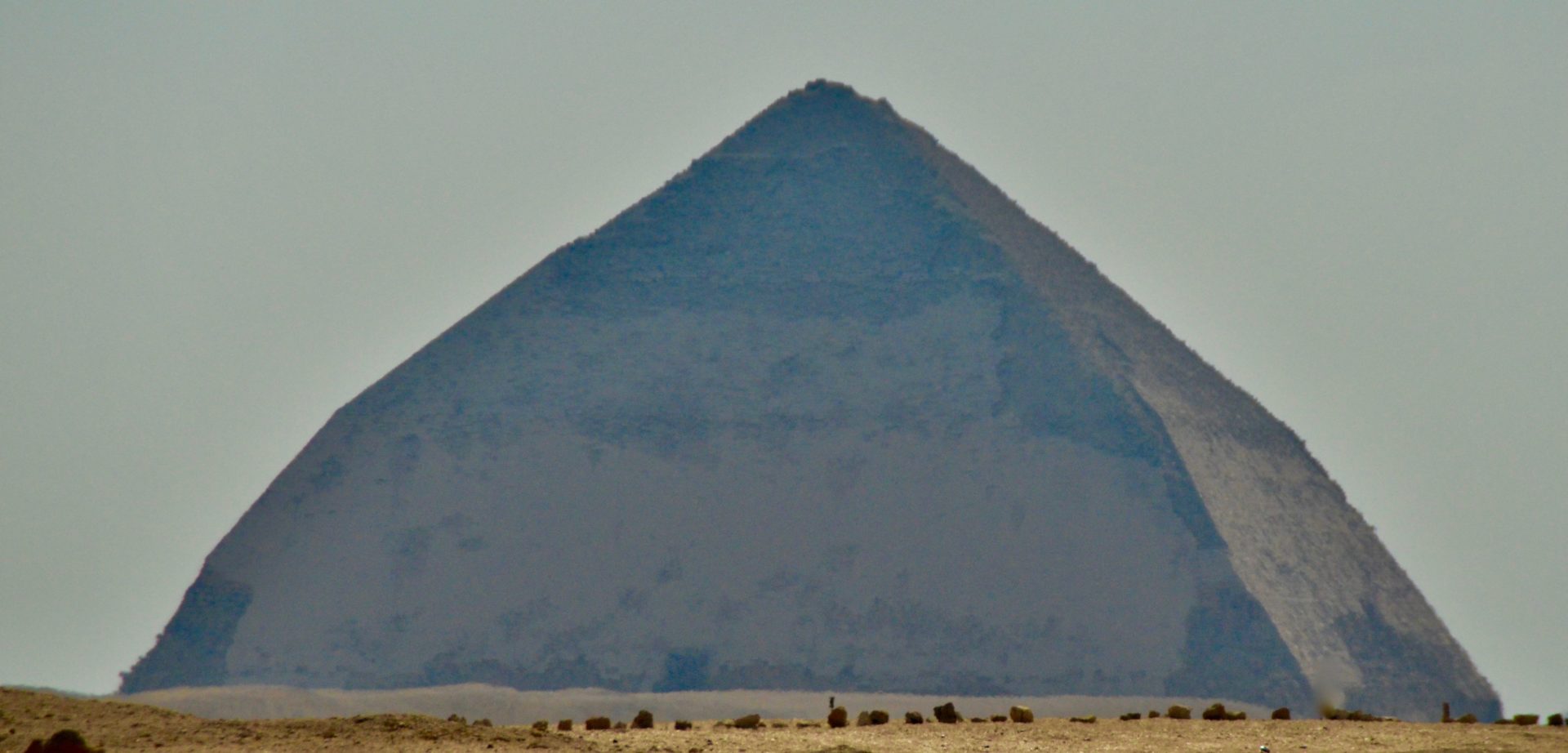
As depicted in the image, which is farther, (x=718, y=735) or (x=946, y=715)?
(x=946, y=715)

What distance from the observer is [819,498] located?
160 feet

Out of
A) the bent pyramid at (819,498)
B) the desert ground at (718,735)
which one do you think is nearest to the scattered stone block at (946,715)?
the desert ground at (718,735)

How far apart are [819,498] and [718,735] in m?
30.8

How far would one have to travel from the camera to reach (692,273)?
54.1 meters

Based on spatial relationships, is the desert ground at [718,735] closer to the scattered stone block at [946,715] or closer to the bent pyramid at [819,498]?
the scattered stone block at [946,715]

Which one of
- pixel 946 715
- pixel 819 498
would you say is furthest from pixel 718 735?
pixel 819 498

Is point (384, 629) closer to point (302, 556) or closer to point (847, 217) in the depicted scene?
point (302, 556)

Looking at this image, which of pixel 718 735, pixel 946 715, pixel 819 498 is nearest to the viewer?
pixel 718 735

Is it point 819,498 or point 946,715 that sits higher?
point 819,498

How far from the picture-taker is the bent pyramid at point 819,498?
4559 cm

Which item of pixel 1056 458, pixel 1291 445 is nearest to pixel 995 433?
pixel 1056 458

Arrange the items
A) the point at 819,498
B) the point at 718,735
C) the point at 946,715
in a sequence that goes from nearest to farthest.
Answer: the point at 718,735, the point at 946,715, the point at 819,498

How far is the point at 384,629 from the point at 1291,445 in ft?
73.6

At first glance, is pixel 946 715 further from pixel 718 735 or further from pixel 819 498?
pixel 819 498
